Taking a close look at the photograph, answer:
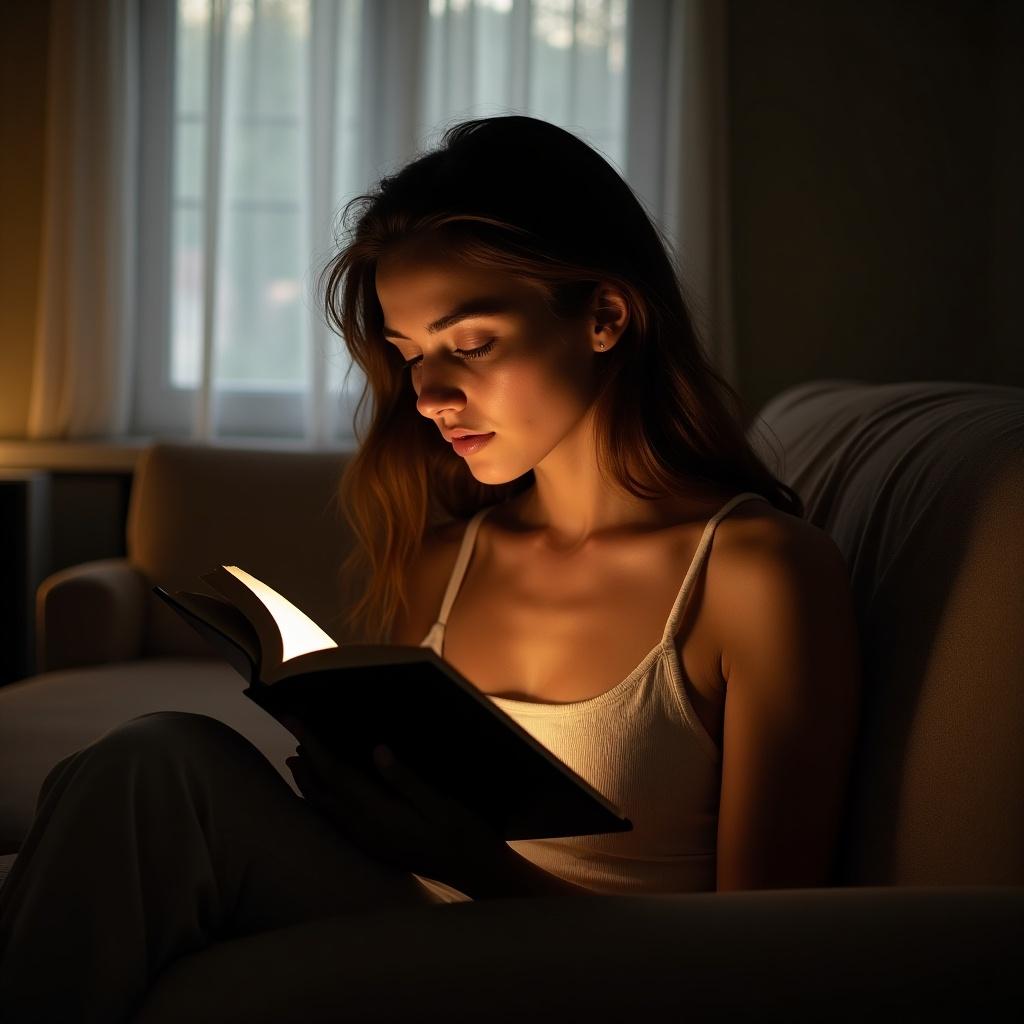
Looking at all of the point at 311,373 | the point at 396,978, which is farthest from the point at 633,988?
the point at 311,373

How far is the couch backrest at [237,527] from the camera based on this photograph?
8.18 ft

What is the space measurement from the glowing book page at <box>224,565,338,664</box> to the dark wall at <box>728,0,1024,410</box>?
2738 mm

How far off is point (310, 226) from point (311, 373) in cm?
45

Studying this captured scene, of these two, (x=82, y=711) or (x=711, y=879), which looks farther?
(x=82, y=711)

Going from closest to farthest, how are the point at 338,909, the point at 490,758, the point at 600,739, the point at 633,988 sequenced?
the point at 633,988 → the point at 490,758 → the point at 338,909 → the point at 600,739

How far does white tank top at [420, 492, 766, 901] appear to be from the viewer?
1.04 metres

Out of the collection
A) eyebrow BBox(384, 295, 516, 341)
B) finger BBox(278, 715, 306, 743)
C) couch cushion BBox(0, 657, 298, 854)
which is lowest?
couch cushion BBox(0, 657, 298, 854)

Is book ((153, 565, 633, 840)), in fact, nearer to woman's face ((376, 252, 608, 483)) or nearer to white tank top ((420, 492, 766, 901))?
white tank top ((420, 492, 766, 901))

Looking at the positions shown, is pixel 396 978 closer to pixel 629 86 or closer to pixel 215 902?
pixel 215 902

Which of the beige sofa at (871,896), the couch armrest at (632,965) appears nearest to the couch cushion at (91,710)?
the beige sofa at (871,896)

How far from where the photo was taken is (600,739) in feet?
3.46

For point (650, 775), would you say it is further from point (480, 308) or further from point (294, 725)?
point (480, 308)

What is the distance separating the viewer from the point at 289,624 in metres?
0.94

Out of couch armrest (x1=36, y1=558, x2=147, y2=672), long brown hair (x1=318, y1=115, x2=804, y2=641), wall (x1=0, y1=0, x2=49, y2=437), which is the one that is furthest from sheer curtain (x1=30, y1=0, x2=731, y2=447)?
long brown hair (x1=318, y1=115, x2=804, y2=641)
